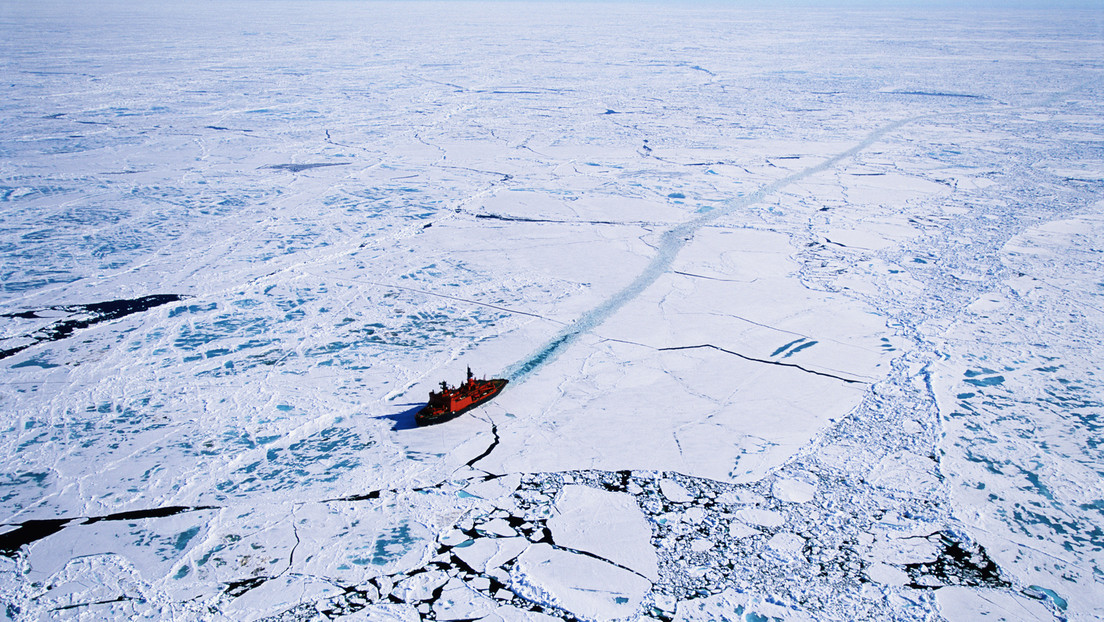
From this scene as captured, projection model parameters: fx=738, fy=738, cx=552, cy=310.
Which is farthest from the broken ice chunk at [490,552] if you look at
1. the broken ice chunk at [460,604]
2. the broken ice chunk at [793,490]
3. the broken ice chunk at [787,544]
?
the broken ice chunk at [793,490]

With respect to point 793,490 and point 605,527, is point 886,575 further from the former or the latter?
point 605,527

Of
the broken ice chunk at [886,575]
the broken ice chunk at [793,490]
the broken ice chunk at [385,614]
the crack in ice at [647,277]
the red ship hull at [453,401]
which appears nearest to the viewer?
the broken ice chunk at [385,614]

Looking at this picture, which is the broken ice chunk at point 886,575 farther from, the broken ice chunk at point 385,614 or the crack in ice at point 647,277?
the crack in ice at point 647,277

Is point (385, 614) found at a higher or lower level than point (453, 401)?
lower

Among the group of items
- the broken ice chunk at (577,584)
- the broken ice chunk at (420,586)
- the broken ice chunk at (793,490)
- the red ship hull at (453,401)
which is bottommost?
the broken ice chunk at (577,584)

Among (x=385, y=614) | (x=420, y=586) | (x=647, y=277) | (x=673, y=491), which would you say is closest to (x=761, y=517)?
(x=673, y=491)

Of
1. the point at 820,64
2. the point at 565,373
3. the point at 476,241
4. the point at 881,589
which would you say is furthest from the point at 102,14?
the point at 881,589
